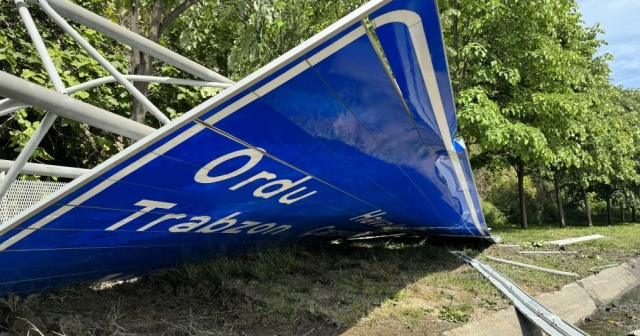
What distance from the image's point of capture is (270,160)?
257 cm

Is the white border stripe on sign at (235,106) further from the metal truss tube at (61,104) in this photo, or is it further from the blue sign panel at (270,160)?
the metal truss tube at (61,104)

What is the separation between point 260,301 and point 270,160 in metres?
2.02

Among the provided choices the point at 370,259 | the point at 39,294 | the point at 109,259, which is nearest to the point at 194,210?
the point at 109,259

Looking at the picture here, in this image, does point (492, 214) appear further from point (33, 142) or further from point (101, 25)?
point (33, 142)

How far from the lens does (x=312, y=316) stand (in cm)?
393

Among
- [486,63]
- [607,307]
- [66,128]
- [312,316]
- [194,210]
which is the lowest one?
[607,307]

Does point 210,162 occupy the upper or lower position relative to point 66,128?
lower

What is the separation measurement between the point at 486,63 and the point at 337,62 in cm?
1073

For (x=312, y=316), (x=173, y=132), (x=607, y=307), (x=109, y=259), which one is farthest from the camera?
(x=607, y=307)

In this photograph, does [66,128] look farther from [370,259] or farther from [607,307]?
[607,307]

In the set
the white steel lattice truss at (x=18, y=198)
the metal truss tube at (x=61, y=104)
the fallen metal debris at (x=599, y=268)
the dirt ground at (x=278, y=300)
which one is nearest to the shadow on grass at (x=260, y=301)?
the dirt ground at (x=278, y=300)

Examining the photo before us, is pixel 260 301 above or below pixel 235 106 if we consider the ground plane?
below

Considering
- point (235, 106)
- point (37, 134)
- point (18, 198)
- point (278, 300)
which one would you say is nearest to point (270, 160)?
point (235, 106)

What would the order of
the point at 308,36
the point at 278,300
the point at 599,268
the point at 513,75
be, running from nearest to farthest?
1. the point at 278,300
2. the point at 599,268
3. the point at 308,36
4. the point at 513,75
